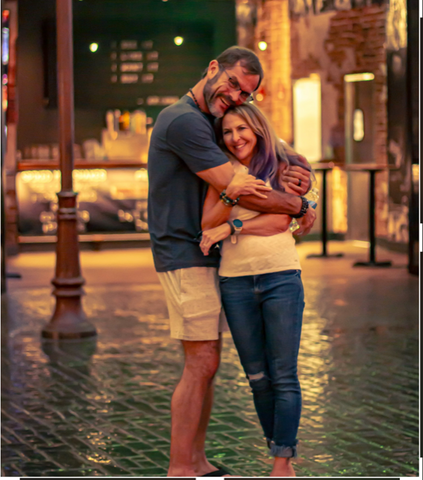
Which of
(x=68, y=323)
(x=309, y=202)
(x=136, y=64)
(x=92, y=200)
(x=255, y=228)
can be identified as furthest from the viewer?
(x=136, y=64)

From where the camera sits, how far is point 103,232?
48.1ft

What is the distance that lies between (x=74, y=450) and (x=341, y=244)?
35.6ft

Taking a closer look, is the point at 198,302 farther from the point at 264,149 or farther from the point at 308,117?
the point at 308,117

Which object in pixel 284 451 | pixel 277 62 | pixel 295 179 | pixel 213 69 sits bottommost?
pixel 284 451

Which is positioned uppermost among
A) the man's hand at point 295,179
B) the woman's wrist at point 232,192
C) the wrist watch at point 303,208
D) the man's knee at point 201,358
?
the man's hand at point 295,179

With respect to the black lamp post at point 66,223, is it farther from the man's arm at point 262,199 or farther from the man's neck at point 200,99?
the man's arm at point 262,199

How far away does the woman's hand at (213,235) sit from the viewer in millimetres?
3418

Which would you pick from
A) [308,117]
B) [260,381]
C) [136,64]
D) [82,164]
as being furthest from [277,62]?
[260,381]

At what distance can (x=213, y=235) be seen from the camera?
11.2 ft

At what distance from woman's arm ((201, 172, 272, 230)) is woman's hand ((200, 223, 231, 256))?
3cm

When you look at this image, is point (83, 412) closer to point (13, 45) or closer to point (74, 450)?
point (74, 450)

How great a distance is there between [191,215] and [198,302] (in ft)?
1.20

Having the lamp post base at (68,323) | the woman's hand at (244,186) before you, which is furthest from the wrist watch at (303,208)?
the lamp post base at (68,323)

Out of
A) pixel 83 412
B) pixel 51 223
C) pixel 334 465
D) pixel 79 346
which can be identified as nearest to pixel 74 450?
pixel 83 412
